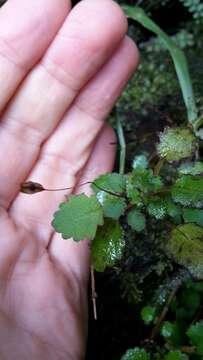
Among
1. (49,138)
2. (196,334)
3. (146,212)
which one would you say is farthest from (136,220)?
(49,138)

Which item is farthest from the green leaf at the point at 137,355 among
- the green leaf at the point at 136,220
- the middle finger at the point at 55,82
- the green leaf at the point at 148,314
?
the middle finger at the point at 55,82

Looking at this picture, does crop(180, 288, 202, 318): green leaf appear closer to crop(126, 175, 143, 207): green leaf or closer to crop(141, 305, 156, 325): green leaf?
crop(141, 305, 156, 325): green leaf

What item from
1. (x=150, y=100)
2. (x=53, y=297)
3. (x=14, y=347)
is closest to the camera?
(x=14, y=347)

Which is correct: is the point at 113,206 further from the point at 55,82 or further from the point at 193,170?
the point at 55,82

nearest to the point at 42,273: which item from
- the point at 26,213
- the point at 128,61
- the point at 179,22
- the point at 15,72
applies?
the point at 26,213

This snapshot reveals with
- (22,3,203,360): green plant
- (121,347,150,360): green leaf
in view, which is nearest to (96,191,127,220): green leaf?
(22,3,203,360): green plant

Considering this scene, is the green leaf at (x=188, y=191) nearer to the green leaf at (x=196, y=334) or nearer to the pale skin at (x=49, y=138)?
the green leaf at (x=196, y=334)

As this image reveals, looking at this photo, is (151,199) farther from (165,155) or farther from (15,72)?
(15,72)
